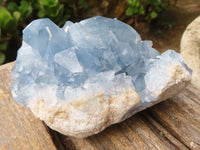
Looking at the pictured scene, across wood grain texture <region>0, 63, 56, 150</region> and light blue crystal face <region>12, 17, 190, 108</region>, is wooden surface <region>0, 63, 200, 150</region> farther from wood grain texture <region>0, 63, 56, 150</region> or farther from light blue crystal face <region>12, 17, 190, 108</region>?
light blue crystal face <region>12, 17, 190, 108</region>

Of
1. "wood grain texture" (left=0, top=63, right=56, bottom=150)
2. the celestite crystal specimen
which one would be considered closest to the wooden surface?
"wood grain texture" (left=0, top=63, right=56, bottom=150)

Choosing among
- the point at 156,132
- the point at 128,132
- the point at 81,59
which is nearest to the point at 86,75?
the point at 81,59

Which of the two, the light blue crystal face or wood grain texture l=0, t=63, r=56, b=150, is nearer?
the light blue crystal face

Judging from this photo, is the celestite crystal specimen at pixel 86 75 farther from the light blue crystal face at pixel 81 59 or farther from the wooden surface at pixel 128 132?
the wooden surface at pixel 128 132

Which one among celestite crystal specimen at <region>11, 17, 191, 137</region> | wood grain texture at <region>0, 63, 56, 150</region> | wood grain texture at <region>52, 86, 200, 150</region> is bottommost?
wood grain texture at <region>0, 63, 56, 150</region>

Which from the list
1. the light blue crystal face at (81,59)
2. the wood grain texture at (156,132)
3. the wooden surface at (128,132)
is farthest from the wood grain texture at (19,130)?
the light blue crystal face at (81,59)

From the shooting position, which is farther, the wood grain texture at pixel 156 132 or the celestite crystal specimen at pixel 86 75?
the wood grain texture at pixel 156 132

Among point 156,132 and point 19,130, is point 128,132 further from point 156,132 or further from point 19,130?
point 19,130

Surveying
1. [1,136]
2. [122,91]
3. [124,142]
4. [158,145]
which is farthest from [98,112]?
[1,136]
